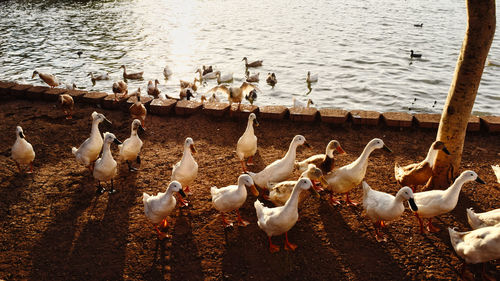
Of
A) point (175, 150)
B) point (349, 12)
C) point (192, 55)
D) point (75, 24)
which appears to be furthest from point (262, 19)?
point (175, 150)

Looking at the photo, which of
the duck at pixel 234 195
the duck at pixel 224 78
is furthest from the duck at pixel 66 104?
the duck at pixel 224 78

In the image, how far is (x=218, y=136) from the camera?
281 inches

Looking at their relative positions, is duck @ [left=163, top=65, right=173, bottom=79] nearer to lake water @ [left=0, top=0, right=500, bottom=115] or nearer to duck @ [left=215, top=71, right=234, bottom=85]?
lake water @ [left=0, top=0, right=500, bottom=115]

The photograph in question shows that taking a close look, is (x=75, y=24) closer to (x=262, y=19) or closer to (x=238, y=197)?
(x=262, y=19)

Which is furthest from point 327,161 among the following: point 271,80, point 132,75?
point 132,75

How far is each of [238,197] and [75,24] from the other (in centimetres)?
2132

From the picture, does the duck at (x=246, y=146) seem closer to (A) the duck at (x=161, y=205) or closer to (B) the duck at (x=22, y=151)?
(A) the duck at (x=161, y=205)

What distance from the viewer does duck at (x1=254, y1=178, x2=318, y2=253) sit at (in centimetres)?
411

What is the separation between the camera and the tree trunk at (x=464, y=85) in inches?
173

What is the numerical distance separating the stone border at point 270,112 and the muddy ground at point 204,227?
25cm

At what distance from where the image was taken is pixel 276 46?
16516 mm

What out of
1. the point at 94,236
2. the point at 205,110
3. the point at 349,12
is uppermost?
the point at 349,12

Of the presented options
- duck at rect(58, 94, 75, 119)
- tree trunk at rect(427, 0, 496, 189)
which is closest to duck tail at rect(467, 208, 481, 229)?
tree trunk at rect(427, 0, 496, 189)

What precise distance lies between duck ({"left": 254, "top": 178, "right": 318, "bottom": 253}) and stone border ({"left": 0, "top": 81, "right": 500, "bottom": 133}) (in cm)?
336
